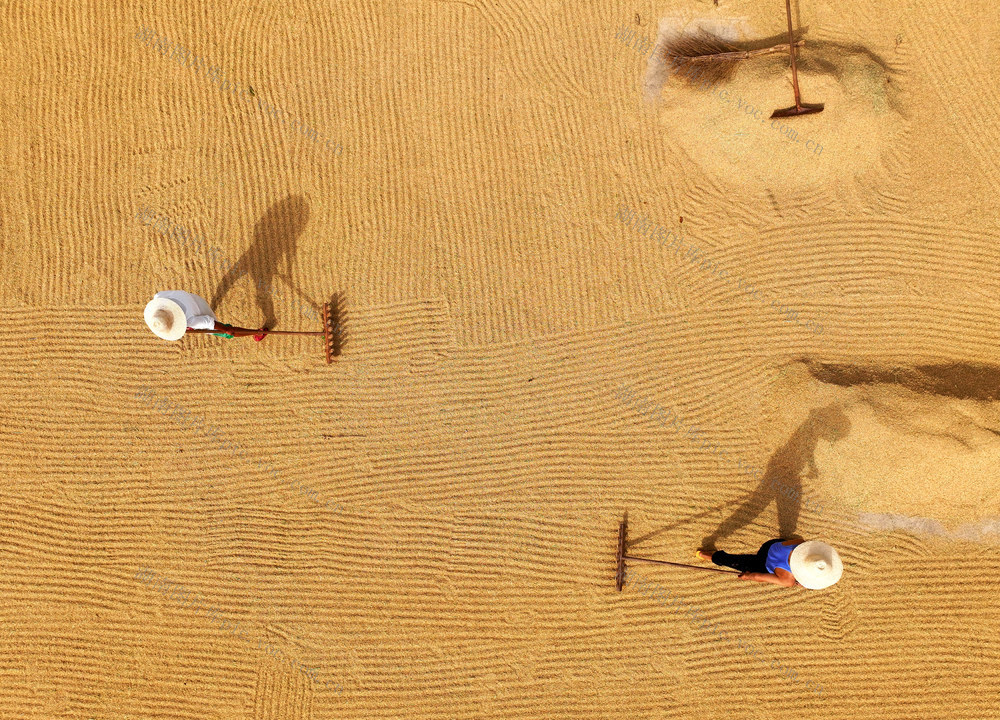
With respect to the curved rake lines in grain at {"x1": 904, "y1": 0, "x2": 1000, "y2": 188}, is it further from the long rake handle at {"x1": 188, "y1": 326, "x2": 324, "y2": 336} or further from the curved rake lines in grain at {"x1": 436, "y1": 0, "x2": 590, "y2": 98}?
the long rake handle at {"x1": 188, "y1": 326, "x2": 324, "y2": 336}

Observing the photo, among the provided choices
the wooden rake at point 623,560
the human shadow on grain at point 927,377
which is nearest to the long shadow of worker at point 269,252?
the wooden rake at point 623,560

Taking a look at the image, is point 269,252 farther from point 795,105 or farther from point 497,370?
point 795,105

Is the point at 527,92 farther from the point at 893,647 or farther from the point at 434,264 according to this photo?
the point at 893,647

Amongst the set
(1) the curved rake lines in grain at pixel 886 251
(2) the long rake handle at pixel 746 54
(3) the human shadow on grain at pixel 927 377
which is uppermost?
(2) the long rake handle at pixel 746 54

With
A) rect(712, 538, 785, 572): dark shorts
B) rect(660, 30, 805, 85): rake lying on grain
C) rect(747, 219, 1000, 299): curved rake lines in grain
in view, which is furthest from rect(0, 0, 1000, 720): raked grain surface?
rect(712, 538, 785, 572): dark shorts

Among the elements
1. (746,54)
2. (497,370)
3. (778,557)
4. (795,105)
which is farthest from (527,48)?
(778,557)

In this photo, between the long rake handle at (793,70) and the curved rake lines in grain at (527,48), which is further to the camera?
the curved rake lines in grain at (527,48)

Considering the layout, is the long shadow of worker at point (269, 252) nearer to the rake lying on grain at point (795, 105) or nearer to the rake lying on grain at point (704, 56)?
the rake lying on grain at point (704, 56)
